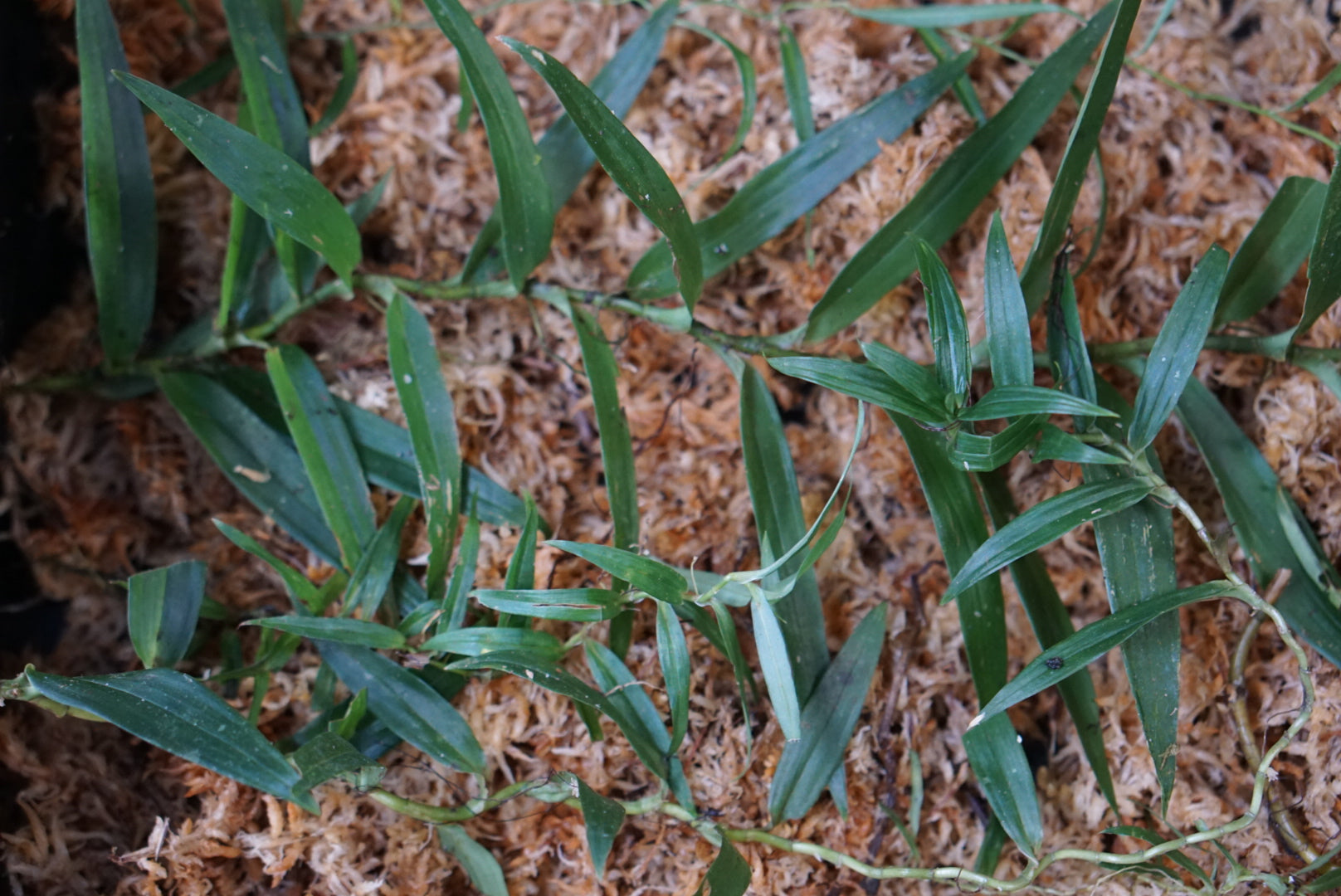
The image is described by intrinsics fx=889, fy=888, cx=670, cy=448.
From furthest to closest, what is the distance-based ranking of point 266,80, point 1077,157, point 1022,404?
point 266,80, point 1077,157, point 1022,404

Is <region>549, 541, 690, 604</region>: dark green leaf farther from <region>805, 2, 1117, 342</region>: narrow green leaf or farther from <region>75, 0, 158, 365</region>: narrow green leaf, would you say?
<region>75, 0, 158, 365</region>: narrow green leaf

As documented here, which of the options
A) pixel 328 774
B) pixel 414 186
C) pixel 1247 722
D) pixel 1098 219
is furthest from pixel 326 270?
pixel 1247 722

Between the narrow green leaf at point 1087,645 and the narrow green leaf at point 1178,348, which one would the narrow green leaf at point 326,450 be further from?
the narrow green leaf at point 1178,348

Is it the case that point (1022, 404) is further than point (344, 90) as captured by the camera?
No

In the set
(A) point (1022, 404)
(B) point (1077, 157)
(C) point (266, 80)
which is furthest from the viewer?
(C) point (266, 80)

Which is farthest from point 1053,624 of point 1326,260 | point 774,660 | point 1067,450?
point 1326,260

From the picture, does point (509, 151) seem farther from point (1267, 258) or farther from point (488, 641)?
point (1267, 258)

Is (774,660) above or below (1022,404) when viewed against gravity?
below
